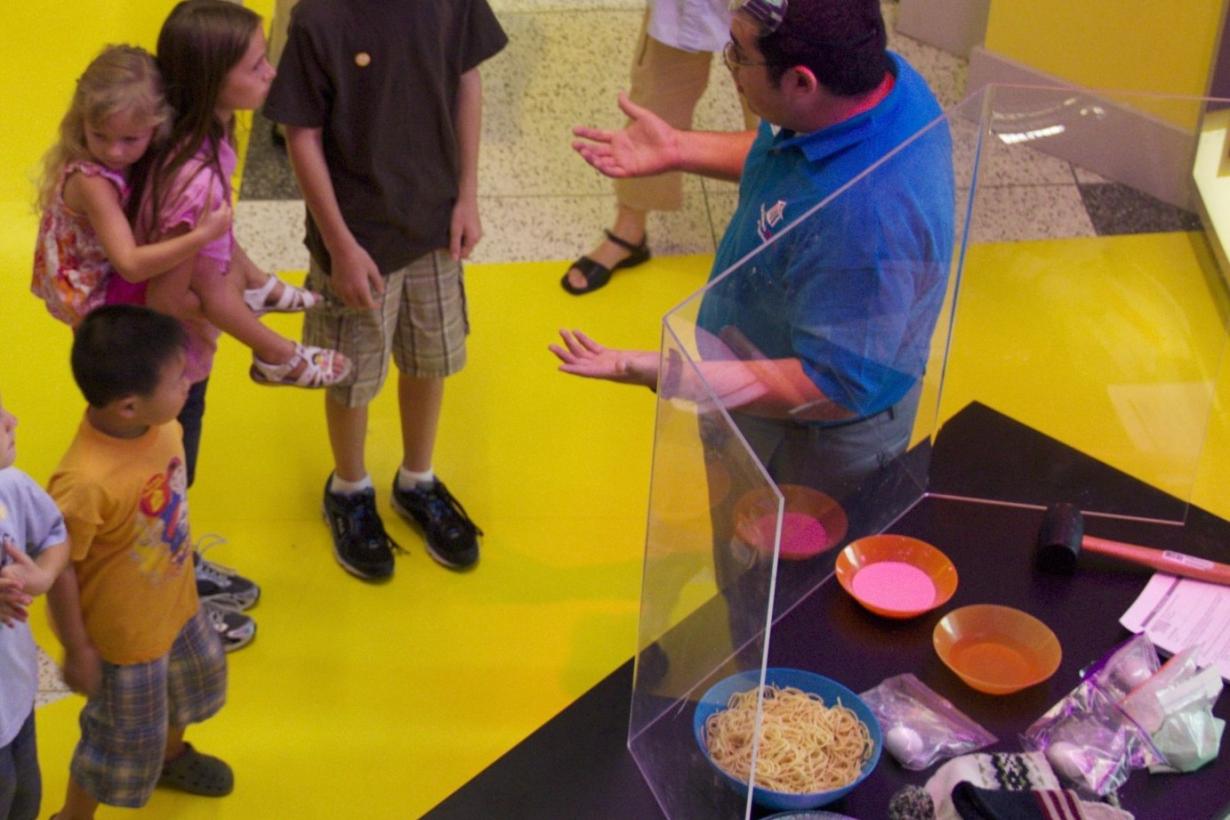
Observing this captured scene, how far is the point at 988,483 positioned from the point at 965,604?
308mm

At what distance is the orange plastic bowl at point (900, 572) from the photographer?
7.07ft

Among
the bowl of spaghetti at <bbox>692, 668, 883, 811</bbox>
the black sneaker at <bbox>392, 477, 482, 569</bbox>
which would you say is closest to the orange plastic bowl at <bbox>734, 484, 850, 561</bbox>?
the bowl of spaghetti at <bbox>692, 668, 883, 811</bbox>

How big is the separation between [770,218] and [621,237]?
2000mm

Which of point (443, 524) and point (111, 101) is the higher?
point (111, 101)

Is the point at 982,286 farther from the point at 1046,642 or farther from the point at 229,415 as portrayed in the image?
the point at 229,415

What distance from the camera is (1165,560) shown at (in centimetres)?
224

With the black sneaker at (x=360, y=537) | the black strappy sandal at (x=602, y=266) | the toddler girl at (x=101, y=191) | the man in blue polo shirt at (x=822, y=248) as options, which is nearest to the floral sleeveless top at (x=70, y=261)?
the toddler girl at (x=101, y=191)

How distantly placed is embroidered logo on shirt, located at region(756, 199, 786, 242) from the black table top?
527mm

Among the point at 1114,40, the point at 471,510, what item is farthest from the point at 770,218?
the point at 1114,40

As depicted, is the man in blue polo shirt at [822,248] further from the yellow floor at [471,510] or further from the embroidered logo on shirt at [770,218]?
the yellow floor at [471,510]

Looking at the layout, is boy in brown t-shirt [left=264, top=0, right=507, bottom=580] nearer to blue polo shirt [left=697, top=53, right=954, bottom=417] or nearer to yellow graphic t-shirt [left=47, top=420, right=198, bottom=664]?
yellow graphic t-shirt [left=47, top=420, right=198, bottom=664]

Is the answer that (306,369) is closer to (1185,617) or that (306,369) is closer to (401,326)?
(401,326)

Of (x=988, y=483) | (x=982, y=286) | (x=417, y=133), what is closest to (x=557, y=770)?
(x=988, y=483)

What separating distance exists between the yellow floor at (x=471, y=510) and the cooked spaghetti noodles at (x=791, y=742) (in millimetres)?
725
